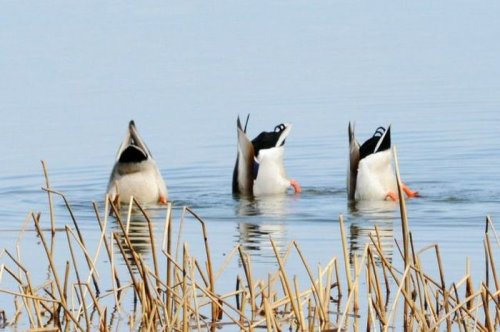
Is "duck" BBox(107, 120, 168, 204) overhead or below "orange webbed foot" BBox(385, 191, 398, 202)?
overhead

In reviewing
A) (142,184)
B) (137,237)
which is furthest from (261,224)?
(142,184)

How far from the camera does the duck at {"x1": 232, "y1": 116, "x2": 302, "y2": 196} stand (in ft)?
52.7

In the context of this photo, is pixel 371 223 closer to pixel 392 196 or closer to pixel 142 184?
pixel 392 196

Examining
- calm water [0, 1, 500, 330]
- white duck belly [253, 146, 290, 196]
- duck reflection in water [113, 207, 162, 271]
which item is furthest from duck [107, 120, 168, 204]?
white duck belly [253, 146, 290, 196]

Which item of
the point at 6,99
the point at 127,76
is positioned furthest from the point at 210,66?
the point at 6,99

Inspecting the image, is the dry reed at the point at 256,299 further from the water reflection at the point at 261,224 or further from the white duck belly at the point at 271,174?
the white duck belly at the point at 271,174

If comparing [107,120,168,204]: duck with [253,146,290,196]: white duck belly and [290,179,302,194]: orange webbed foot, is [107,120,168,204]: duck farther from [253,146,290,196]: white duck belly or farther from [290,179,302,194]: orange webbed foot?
[290,179,302,194]: orange webbed foot

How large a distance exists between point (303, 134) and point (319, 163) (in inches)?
59.1

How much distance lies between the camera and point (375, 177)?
50.8 ft

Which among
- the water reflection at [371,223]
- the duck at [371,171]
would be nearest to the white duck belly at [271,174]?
the duck at [371,171]

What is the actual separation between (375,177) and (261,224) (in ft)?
7.15

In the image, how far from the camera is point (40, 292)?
33.0 feet

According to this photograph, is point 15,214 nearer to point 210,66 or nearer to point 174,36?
point 210,66

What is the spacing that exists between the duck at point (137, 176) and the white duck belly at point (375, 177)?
1967 millimetres
